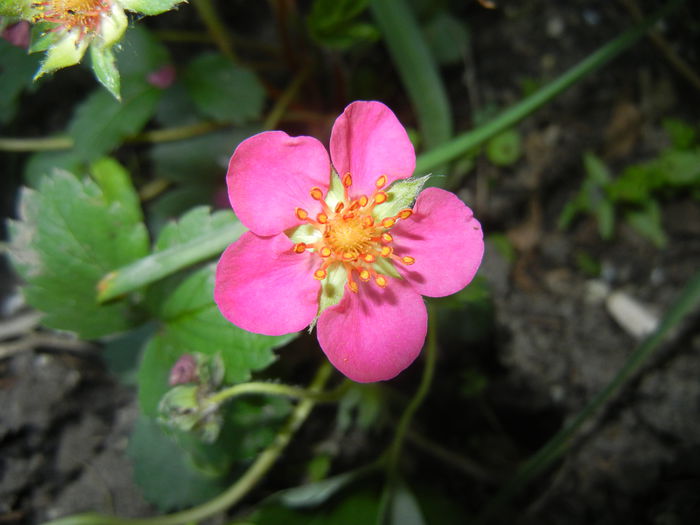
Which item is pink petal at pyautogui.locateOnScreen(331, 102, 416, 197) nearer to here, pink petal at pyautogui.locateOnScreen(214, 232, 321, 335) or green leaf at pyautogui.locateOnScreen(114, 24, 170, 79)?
pink petal at pyautogui.locateOnScreen(214, 232, 321, 335)

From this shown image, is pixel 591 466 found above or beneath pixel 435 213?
beneath

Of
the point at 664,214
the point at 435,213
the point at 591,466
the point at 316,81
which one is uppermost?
the point at 316,81

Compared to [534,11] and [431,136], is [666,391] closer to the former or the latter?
[431,136]

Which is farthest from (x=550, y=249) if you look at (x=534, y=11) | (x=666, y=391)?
(x=534, y=11)

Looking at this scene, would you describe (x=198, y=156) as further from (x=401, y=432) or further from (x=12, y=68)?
(x=401, y=432)

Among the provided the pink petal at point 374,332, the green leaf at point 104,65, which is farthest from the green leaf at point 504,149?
the green leaf at point 104,65

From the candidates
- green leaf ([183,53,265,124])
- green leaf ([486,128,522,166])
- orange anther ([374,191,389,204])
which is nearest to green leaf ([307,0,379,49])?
green leaf ([183,53,265,124])

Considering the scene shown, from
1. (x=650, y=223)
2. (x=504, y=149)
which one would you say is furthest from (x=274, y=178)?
(x=650, y=223)
